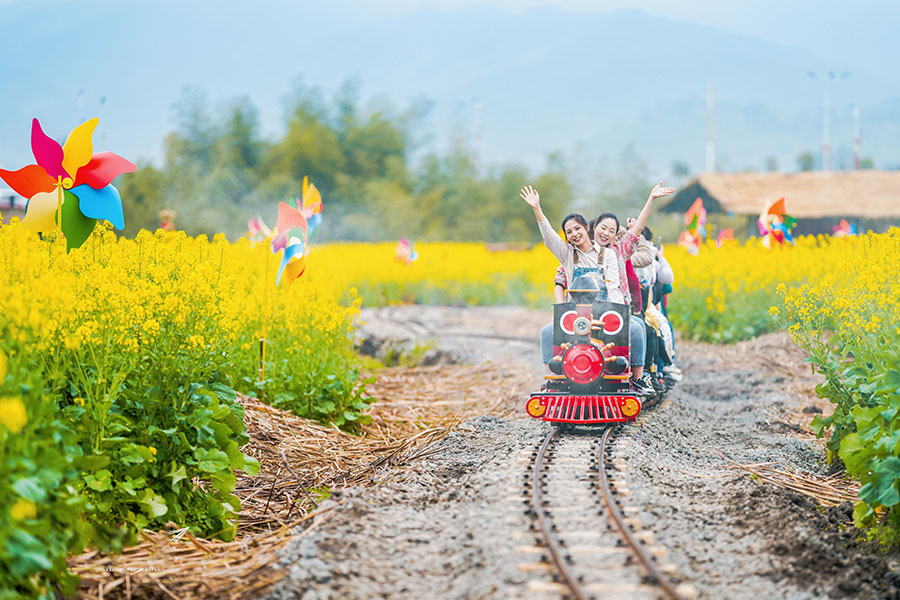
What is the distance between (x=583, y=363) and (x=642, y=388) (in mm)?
1125

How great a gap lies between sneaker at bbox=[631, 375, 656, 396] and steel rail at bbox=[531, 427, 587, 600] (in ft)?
6.14

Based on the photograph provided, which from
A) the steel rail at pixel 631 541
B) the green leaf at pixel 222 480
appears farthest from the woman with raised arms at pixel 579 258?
the green leaf at pixel 222 480

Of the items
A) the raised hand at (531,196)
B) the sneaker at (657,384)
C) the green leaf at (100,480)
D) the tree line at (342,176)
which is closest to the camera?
the green leaf at (100,480)

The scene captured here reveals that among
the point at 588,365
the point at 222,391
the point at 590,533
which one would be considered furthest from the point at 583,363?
the point at 222,391

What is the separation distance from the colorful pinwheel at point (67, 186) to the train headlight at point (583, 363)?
11.7 ft

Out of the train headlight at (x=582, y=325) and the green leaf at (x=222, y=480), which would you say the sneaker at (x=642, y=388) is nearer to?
the train headlight at (x=582, y=325)

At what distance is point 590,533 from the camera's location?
457 centimetres

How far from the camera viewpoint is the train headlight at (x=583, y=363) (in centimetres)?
709

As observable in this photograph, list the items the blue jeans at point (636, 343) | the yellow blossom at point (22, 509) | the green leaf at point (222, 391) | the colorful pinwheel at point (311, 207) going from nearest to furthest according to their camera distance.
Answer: the yellow blossom at point (22, 509)
the green leaf at point (222, 391)
the blue jeans at point (636, 343)
the colorful pinwheel at point (311, 207)

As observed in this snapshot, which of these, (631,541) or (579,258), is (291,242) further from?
(631,541)

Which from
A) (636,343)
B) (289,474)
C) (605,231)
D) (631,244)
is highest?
(605,231)

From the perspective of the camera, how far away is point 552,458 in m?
6.13

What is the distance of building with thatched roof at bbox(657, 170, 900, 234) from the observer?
22781 mm

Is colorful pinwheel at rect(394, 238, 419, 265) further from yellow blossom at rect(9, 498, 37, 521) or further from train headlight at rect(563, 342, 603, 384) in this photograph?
yellow blossom at rect(9, 498, 37, 521)
